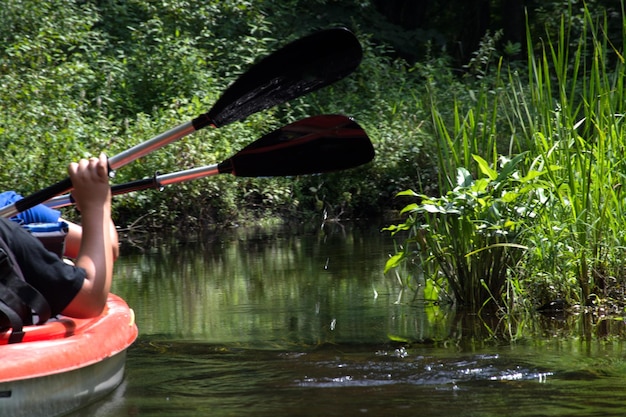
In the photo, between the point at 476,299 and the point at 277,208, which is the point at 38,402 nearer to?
the point at 476,299

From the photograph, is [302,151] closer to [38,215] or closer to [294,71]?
[294,71]

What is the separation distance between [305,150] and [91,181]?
47.7 inches

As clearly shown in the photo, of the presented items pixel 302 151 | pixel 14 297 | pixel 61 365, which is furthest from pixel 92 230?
pixel 302 151

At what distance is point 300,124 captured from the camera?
4.74 m

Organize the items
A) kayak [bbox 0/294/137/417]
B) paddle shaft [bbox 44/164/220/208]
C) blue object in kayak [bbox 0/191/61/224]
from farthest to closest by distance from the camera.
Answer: blue object in kayak [bbox 0/191/61/224] → paddle shaft [bbox 44/164/220/208] → kayak [bbox 0/294/137/417]

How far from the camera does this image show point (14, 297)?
3.70 meters

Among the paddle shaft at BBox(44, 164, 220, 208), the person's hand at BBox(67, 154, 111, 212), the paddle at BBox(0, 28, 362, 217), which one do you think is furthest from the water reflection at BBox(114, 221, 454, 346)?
the person's hand at BBox(67, 154, 111, 212)

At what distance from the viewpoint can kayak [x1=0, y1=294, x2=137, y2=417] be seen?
3.59m

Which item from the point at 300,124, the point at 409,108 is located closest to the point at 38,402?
the point at 300,124

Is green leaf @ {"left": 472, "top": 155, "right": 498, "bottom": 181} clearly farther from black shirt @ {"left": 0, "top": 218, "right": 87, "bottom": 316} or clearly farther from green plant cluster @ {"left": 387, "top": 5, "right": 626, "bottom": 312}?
black shirt @ {"left": 0, "top": 218, "right": 87, "bottom": 316}

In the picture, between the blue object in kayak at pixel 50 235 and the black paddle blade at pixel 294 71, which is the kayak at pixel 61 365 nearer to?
the blue object in kayak at pixel 50 235

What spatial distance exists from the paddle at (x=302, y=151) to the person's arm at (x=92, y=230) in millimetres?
674

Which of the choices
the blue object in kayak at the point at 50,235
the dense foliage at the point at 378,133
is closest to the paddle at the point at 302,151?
the blue object in kayak at the point at 50,235

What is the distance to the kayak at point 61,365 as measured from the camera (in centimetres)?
359
